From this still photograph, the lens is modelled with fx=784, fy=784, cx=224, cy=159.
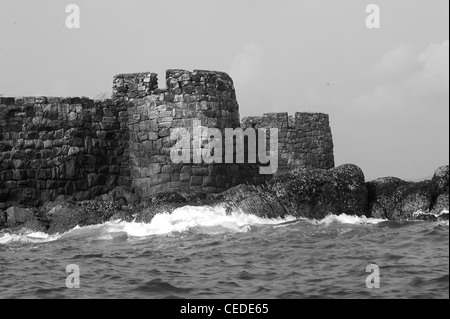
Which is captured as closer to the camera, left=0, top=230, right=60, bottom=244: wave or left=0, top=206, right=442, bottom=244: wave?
left=0, top=206, right=442, bottom=244: wave

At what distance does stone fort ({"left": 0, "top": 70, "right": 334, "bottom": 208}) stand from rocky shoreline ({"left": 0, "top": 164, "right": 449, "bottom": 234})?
1010 mm

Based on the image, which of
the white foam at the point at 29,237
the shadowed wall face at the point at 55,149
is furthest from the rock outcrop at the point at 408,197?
the white foam at the point at 29,237

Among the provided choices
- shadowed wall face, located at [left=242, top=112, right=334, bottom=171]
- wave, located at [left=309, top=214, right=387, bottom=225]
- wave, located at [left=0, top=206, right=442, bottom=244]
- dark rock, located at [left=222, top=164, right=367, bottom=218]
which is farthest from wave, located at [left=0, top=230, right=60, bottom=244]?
shadowed wall face, located at [left=242, top=112, right=334, bottom=171]

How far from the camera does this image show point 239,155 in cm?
1962

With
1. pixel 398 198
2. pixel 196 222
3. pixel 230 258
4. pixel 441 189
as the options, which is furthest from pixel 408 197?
pixel 230 258

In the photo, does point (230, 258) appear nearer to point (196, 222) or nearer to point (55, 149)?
point (196, 222)

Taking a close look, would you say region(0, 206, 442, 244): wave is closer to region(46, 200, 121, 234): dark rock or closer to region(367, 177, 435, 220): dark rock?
region(46, 200, 121, 234): dark rock

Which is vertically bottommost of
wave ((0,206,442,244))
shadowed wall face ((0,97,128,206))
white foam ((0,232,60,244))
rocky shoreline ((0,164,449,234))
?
white foam ((0,232,60,244))

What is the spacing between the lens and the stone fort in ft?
61.6

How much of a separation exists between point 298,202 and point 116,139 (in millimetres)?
5577

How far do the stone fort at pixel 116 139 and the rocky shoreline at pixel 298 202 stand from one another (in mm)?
1010
